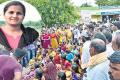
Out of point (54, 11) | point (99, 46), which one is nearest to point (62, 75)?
point (99, 46)

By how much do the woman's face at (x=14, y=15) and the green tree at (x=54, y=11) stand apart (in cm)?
2771

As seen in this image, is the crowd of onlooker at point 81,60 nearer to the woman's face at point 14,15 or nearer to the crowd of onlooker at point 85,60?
the crowd of onlooker at point 85,60

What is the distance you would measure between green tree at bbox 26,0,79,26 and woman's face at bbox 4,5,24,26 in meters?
27.7

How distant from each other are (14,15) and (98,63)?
6.06ft

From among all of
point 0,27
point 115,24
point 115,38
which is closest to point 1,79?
point 0,27

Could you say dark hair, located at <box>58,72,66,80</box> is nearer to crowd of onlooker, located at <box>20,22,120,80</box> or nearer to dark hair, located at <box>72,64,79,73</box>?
crowd of onlooker, located at <box>20,22,120,80</box>

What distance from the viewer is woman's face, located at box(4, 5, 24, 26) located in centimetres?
346

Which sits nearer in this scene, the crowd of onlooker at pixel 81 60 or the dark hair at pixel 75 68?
the crowd of onlooker at pixel 81 60

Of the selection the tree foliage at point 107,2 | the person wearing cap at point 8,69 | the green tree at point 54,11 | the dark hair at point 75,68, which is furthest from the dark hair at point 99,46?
the tree foliage at point 107,2

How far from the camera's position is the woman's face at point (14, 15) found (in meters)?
3.46

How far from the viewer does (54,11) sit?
34.4m

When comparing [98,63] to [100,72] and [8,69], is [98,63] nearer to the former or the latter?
[100,72]

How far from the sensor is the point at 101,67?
4.86 m

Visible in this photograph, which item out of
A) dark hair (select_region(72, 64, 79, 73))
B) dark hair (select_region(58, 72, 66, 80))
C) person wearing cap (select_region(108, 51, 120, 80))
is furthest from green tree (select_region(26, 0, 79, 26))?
person wearing cap (select_region(108, 51, 120, 80))
